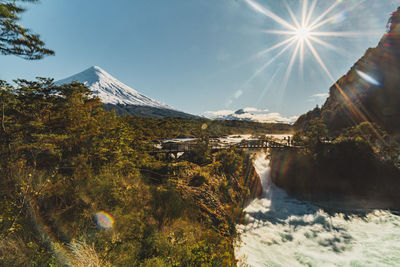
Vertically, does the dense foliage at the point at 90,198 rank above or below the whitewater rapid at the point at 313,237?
above

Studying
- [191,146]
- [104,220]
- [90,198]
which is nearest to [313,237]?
[191,146]

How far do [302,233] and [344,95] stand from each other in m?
48.9

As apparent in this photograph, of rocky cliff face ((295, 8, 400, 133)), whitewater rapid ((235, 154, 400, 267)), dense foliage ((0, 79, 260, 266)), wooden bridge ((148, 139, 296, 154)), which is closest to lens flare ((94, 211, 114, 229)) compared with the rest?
dense foliage ((0, 79, 260, 266))

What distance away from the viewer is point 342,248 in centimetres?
948

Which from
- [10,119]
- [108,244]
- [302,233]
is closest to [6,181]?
[108,244]

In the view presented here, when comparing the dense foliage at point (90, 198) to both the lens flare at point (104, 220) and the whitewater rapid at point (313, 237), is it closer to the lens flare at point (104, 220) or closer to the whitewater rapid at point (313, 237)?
the lens flare at point (104, 220)

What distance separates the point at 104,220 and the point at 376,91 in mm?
54058

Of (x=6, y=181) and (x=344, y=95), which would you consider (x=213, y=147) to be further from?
(x=344, y=95)

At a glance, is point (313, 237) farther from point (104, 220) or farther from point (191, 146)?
point (104, 220)

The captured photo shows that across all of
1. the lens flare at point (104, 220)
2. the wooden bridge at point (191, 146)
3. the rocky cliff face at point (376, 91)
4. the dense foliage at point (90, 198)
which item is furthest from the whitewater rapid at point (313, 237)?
the rocky cliff face at point (376, 91)

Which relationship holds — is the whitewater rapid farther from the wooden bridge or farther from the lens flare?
the wooden bridge

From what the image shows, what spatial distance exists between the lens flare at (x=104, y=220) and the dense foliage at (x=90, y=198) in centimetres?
9

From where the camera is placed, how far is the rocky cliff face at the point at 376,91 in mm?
31859

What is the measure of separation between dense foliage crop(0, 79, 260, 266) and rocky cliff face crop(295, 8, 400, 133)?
140 feet
